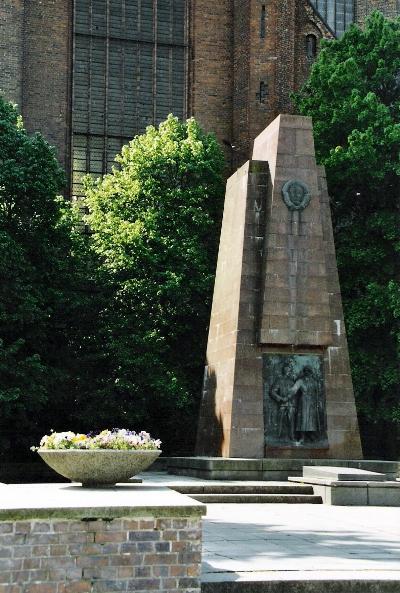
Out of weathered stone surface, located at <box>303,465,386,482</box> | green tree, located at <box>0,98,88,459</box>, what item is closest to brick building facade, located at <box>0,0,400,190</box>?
green tree, located at <box>0,98,88,459</box>

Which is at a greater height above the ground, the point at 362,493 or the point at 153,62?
the point at 153,62

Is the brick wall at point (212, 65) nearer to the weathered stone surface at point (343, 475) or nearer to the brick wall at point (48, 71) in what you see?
the brick wall at point (48, 71)

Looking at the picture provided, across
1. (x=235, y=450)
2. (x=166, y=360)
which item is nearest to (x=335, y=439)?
(x=235, y=450)

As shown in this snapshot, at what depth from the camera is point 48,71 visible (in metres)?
35.2

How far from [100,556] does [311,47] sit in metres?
32.5

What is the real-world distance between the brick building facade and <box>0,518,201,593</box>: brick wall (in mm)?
29132

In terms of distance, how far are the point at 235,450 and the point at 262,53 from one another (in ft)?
68.6

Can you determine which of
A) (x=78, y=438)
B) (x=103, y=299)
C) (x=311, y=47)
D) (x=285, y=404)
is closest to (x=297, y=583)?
(x=78, y=438)

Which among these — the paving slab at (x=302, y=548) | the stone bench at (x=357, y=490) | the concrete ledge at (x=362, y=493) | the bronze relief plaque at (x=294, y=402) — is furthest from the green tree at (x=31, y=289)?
the paving slab at (x=302, y=548)

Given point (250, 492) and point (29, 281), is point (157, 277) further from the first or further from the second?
point (250, 492)

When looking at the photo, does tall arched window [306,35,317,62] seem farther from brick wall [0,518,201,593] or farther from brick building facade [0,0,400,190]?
brick wall [0,518,201,593]

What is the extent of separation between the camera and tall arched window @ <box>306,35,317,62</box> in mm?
36531

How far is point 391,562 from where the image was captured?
8.14m

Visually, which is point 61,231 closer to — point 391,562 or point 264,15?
point 264,15
